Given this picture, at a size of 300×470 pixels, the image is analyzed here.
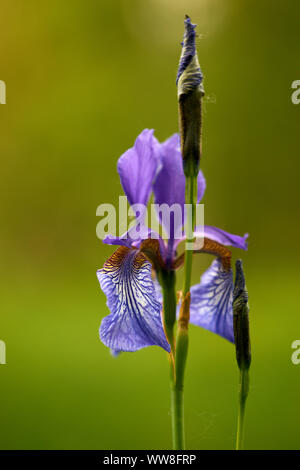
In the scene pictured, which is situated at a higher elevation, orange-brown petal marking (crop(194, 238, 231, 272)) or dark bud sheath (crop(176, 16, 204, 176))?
dark bud sheath (crop(176, 16, 204, 176))

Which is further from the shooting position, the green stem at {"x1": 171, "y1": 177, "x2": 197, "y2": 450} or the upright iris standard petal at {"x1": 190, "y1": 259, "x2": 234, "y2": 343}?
the upright iris standard petal at {"x1": 190, "y1": 259, "x2": 234, "y2": 343}

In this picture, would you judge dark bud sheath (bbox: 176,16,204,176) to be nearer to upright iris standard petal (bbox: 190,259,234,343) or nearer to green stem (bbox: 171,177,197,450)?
green stem (bbox: 171,177,197,450)

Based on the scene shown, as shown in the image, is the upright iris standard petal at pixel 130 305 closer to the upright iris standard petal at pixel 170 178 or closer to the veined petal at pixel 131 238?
the veined petal at pixel 131 238

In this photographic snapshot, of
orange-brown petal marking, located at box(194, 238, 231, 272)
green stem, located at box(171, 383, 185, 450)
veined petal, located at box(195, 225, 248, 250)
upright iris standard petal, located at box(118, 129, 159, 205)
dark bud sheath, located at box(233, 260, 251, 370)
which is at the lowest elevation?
green stem, located at box(171, 383, 185, 450)

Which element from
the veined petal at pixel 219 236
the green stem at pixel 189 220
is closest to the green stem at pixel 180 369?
the green stem at pixel 189 220

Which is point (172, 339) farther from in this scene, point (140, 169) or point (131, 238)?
point (140, 169)

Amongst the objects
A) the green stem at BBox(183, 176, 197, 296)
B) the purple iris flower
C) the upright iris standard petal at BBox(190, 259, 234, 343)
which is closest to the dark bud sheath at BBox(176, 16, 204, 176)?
the green stem at BBox(183, 176, 197, 296)

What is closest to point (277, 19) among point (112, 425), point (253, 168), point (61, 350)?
point (253, 168)
